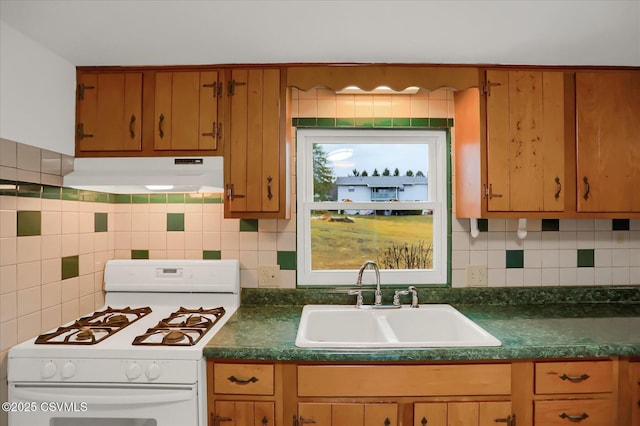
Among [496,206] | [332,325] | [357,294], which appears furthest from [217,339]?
[496,206]

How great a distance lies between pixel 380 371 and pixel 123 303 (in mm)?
1500

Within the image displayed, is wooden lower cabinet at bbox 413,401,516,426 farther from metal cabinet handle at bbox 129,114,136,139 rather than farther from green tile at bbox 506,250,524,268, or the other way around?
metal cabinet handle at bbox 129,114,136,139

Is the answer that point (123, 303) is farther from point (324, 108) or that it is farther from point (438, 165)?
point (438, 165)

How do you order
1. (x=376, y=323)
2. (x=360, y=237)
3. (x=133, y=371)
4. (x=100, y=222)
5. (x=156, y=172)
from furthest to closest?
(x=360, y=237), (x=100, y=222), (x=376, y=323), (x=156, y=172), (x=133, y=371)

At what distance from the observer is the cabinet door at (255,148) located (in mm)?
1756

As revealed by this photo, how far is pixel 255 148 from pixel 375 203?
0.82 metres

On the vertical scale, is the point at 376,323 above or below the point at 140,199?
below

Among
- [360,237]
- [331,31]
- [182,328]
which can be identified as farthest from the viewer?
[360,237]

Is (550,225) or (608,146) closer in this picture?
(608,146)

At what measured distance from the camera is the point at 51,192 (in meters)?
1.66

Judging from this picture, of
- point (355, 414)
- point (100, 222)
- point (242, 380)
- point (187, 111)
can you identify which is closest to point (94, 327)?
point (100, 222)

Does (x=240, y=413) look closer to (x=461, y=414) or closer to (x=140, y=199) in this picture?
(x=461, y=414)

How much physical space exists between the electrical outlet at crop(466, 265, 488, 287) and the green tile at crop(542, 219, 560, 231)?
446 mm

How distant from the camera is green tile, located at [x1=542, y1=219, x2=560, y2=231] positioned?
2.11 meters
